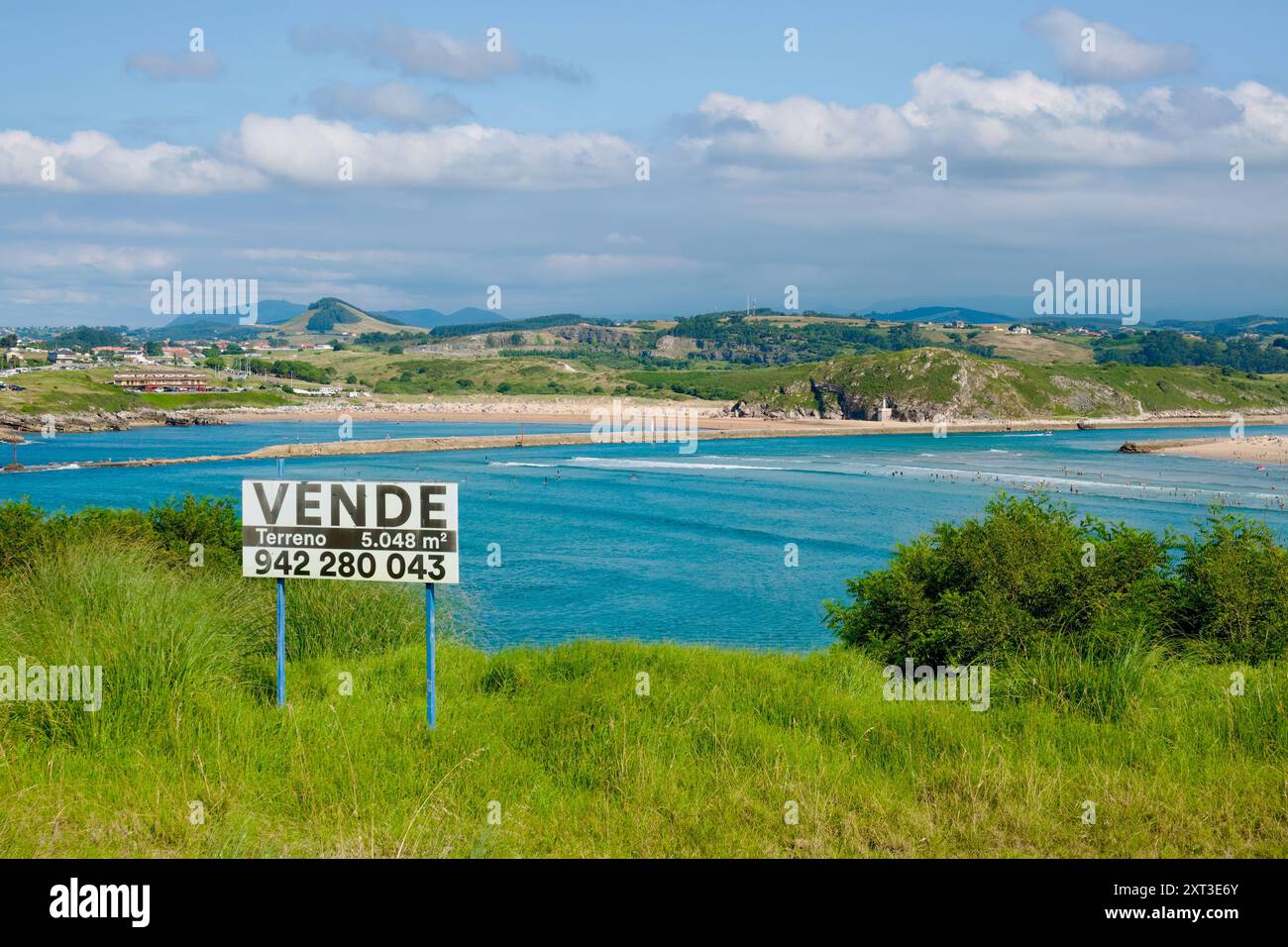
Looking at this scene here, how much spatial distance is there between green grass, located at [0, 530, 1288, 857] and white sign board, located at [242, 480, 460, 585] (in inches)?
47.9

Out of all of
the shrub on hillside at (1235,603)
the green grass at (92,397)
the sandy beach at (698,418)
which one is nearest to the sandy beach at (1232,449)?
the sandy beach at (698,418)

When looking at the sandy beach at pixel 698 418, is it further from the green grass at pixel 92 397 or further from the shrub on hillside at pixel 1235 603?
the shrub on hillside at pixel 1235 603

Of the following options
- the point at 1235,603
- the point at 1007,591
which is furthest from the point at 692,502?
the point at 1235,603

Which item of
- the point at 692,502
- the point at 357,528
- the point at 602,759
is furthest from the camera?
the point at 692,502

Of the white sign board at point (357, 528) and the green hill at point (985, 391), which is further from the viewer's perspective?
the green hill at point (985, 391)

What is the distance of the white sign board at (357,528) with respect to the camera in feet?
27.7

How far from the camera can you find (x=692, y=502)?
6862 cm

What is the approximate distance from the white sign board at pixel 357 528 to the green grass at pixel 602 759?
47.9 inches

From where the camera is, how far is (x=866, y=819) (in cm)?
659

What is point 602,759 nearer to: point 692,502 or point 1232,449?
point 692,502

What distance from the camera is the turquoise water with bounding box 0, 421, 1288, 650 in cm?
3597

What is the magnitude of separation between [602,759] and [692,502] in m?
61.1

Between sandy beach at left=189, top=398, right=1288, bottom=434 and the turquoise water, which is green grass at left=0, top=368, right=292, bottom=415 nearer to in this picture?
sandy beach at left=189, top=398, right=1288, bottom=434

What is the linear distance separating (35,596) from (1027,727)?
10.2 metres
